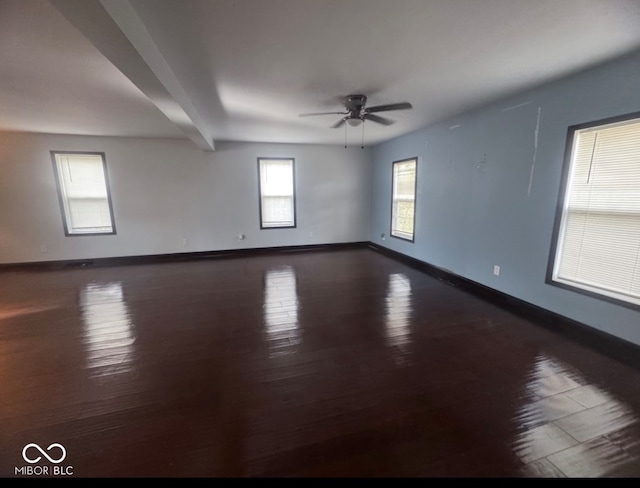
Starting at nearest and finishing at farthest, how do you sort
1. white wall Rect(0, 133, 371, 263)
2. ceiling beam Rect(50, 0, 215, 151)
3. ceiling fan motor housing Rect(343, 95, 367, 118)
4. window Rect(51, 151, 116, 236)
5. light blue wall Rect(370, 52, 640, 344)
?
ceiling beam Rect(50, 0, 215, 151) → light blue wall Rect(370, 52, 640, 344) → ceiling fan motor housing Rect(343, 95, 367, 118) → white wall Rect(0, 133, 371, 263) → window Rect(51, 151, 116, 236)

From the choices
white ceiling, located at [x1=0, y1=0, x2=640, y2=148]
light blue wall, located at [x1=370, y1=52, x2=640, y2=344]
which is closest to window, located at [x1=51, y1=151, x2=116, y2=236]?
white ceiling, located at [x1=0, y1=0, x2=640, y2=148]

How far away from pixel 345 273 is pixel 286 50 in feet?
10.9

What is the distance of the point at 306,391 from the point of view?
1901 millimetres

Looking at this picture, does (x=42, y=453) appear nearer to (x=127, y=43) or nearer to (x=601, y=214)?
(x=127, y=43)

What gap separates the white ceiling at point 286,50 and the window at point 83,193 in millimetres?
1459

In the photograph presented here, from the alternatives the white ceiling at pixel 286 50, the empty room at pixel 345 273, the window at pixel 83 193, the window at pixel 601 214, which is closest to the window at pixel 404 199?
the empty room at pixel 345 273

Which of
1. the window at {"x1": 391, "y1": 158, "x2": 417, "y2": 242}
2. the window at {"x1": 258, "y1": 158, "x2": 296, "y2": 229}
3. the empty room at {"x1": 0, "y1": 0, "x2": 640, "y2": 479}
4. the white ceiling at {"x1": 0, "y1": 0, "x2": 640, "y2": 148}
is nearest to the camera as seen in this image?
the empty room at {"x1": 0, "y1": 0, "x2": 640, "y2": 479}

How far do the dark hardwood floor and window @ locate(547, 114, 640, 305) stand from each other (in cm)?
64

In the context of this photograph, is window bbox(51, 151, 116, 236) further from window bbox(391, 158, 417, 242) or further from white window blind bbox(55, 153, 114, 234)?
window bbox(391, 158, 417, 242)

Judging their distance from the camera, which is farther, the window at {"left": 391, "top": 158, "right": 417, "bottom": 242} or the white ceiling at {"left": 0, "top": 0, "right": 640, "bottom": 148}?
the window at {"left": 391, "top": 158, "right": 417, "bottom": 242}

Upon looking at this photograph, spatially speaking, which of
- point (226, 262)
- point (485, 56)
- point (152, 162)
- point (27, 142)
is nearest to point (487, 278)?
point (485, 56)

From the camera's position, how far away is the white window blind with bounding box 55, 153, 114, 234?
16.2ft

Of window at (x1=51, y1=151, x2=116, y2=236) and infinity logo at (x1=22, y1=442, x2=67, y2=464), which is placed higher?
window at (x1=51, y1=151, x2=116, y2=236)

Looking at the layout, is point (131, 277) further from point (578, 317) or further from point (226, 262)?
point (578, 317)
